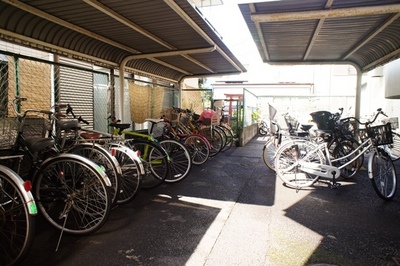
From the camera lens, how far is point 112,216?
3.22 m

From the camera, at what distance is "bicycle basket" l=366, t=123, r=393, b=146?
3.79m

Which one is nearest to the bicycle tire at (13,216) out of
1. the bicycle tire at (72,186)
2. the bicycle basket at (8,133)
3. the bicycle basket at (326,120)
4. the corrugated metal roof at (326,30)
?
the bicycle tire at (72,186)

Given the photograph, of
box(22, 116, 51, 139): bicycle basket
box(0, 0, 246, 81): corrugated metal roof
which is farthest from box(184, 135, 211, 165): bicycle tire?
box(22, 116, 51, 139): bicycle basket

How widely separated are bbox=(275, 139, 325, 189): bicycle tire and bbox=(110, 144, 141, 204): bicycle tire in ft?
7.70

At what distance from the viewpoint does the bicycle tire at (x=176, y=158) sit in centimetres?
461

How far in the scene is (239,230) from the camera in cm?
287

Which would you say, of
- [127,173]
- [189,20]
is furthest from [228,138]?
[189,20]

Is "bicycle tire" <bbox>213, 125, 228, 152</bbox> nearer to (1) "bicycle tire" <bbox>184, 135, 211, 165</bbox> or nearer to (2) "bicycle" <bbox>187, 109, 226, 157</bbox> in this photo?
(2) "bicycle" <bbox>187, 109, 226, 157</bbox>

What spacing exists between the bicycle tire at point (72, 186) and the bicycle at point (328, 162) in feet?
9.60

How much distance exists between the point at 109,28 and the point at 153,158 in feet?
7.26

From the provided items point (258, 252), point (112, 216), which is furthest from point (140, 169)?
point (258, 252)

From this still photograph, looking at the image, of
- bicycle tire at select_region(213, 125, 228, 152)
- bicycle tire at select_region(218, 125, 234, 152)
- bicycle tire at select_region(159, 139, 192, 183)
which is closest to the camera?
bicycle tire at select_region(159, 139, 192, 183)

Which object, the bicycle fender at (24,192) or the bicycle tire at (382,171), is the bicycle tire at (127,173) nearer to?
the bicycle fender at (24,192)

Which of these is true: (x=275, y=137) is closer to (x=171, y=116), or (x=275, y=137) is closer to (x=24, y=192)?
(x=171, y=116)
